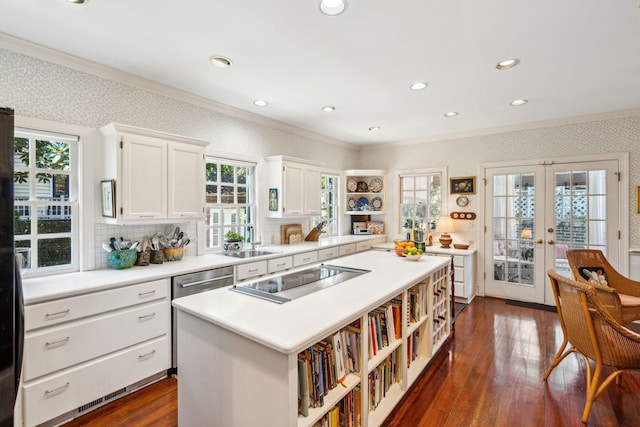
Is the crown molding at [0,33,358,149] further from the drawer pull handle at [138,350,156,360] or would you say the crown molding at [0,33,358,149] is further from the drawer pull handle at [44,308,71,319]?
the drawer pull handle at [138,350,156,360]

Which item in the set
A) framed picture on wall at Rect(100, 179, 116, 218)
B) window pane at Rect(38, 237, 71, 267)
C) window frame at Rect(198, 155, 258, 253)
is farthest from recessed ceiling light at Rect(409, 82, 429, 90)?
window pane at Rect(38, 237, 71, 267)

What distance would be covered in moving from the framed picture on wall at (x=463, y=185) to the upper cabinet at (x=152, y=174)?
3.93 m

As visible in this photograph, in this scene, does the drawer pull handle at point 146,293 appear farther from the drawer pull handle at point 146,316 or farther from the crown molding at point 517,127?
the crown molding at point 517,127

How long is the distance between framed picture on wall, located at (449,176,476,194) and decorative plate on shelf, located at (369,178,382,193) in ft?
4.16

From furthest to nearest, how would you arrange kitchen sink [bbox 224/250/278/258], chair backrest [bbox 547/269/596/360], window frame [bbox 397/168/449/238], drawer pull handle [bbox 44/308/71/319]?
window frame [bbox 397/168/449/238] < kitchen sink [bbox 224/250/278/258] < chair backrest [bbox 547/269/596/360] < drawer pull handle [bbox 44/308/71/319]

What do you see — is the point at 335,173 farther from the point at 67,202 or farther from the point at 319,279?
the point at 67,202

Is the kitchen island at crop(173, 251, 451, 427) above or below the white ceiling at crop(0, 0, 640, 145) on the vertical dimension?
below

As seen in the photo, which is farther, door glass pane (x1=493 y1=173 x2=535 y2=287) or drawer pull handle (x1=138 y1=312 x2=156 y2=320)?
door glass pane (x1=493 y1=173 x2=535 y2=287)

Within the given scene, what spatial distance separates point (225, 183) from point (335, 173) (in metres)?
2.25

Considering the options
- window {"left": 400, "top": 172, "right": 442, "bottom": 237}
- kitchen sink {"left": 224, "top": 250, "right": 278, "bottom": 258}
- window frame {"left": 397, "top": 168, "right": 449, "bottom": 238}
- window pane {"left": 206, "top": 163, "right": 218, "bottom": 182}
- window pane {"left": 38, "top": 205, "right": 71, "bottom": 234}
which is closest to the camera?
window pane {"left": 38, "top": 205, "right": 71, "bottom": 234}

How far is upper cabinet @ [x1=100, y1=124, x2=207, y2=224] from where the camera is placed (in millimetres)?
2572

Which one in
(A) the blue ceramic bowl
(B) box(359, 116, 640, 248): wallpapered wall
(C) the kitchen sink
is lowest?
(C) the kitchen sink

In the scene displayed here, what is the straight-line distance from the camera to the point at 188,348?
5.61 feet

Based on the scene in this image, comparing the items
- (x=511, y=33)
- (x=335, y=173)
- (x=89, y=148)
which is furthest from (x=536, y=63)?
(x=89, y=148)
